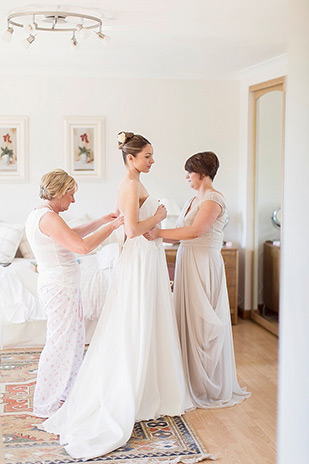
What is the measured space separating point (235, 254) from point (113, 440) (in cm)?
336

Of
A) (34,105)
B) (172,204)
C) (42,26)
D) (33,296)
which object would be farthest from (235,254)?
(42,26)

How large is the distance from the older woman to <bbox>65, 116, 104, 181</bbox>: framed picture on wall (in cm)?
277

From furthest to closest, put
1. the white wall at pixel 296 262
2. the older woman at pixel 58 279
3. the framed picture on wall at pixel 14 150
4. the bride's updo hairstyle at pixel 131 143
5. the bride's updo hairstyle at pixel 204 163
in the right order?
the framed picture on wall at pixel 14 150
the bride's updo hairstyle at pixel 204 163
the bride's updo hairstyle at pixel 131 143
the older woman at pixel 58 279
the white wall at pixel 296 262

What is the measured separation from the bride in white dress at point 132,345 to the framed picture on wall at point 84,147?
2970mm

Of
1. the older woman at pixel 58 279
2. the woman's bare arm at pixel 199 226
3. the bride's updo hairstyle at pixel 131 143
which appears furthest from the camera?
the woman's bare arm at pixel 199 226

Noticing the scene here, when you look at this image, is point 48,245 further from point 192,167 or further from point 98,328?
point 192,167

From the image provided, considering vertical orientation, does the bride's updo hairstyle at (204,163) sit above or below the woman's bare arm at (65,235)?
above

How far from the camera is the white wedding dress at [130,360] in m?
3.47

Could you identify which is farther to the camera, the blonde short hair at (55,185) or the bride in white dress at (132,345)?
the blonde short hair at (55,185)

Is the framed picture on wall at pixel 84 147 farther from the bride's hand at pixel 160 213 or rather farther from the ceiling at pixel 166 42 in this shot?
the bride's hand at pixel 160 213

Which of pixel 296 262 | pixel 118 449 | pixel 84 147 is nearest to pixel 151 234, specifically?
pixel 118 449

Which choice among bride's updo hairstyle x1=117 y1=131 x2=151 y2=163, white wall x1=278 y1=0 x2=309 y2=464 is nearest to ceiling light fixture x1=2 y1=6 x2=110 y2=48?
bride's updo hairstyle x1=117 y1=131 x2=151 y2=163

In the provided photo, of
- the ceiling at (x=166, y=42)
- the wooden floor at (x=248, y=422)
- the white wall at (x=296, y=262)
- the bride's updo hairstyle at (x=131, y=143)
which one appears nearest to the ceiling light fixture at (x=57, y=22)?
the ceiling at (x=166, y=42)

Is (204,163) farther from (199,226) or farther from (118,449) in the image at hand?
(118,449)
